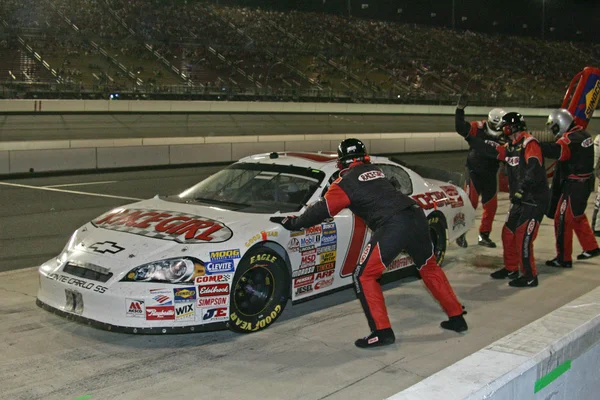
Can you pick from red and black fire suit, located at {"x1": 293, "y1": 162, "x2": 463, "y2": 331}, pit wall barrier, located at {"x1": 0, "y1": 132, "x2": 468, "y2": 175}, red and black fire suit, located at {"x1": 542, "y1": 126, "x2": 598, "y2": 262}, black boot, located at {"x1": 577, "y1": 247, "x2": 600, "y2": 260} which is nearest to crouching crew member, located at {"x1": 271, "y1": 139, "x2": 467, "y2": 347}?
red and black fire suit, located at {"x1": 293, "y1": 162, "x2": 463, "y2": 331}

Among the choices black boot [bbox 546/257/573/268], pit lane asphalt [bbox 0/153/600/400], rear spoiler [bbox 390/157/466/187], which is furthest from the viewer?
rear spoiler [bbox 390/157/466/187]

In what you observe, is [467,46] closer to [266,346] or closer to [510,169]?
[510,169]

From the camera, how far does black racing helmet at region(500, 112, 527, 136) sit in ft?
24.7

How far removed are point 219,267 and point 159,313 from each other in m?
0.55

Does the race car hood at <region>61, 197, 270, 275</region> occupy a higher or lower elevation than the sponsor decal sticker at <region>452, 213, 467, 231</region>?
higher

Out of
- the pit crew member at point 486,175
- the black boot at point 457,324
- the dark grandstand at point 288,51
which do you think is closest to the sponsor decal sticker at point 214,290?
the black boot at point 457,324

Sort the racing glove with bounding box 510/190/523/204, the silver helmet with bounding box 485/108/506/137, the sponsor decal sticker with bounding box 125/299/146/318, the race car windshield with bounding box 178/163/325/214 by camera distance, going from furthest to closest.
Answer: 1. the silver helmet with bounding box 485/108/506/137
2. the racing glove with bounding box 510/190/523/204
3. the race car windshield with bounding box 178/163/325/214
4. the sponsor decal sticker with bounding box 125/299/146/318

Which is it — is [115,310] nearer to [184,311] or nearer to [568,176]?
[184,311]

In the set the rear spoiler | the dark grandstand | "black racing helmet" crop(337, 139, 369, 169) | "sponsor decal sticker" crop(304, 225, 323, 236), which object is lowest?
"sponsor decal sticker" crop(304, 225, 323, 236)

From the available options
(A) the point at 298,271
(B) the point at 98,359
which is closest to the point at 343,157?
(A) the point at 298,271

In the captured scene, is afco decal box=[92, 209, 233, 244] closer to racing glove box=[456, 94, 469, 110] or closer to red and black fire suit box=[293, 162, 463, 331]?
red and black fire suit box=[293, 162, 463, 331]

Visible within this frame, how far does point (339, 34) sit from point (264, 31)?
6.80 meters

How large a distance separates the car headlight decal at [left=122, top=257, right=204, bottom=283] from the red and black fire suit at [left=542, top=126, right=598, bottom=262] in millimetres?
4648

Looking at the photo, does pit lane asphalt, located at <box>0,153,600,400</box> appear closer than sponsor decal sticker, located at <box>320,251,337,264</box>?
Yes
